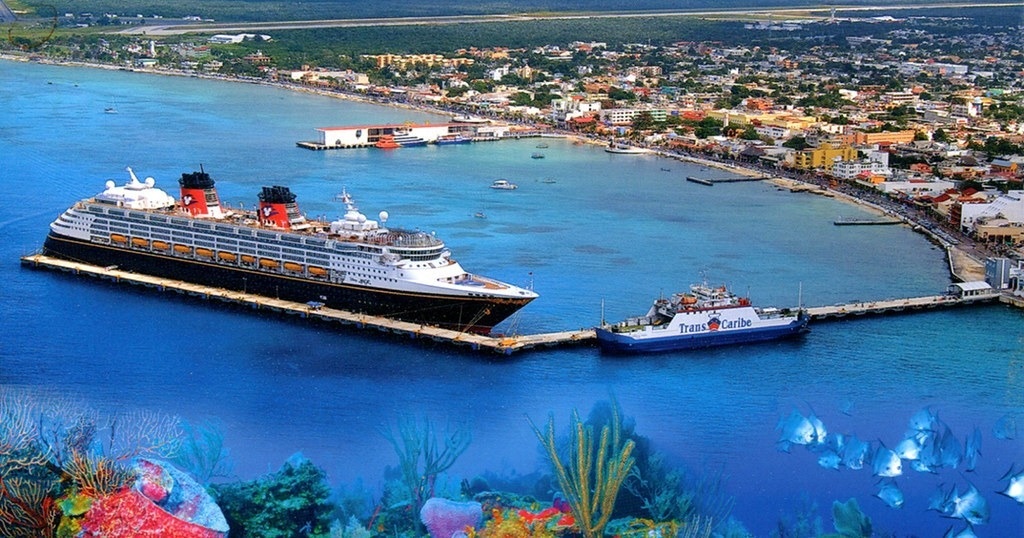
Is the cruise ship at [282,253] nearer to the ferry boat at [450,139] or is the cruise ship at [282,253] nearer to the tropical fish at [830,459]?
the tropical fish at [830,459]

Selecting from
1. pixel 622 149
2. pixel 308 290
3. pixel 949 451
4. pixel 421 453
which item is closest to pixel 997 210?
pixel 308 290

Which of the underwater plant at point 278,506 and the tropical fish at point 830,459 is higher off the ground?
the underwater plant at point 278,506

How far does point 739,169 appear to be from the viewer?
1569 cm

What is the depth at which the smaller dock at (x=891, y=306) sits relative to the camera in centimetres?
855

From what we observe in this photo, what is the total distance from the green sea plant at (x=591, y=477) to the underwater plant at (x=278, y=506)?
31.8 inches

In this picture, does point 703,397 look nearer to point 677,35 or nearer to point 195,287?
point 195,287

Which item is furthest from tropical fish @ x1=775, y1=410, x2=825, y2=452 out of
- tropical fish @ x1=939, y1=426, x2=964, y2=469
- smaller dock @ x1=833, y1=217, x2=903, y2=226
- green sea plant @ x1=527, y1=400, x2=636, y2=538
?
smaller dock @ x1=833, y1=217, x2=903, y2=226

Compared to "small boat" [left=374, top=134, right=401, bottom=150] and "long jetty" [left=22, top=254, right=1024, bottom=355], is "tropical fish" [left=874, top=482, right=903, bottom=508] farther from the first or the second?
"small boat" [left=374, top=134, right=401, bottom=150]

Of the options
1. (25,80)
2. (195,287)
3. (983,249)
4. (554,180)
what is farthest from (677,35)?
(195,287)

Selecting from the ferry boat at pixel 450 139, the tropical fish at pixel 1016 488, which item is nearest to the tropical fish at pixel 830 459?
the tropical fish at pixel 1016 488

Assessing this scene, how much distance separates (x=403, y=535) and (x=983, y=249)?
694cm

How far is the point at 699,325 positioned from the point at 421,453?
2.67 meters

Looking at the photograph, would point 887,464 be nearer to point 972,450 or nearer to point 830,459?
A: point 830,459

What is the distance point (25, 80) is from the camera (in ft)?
78.4
